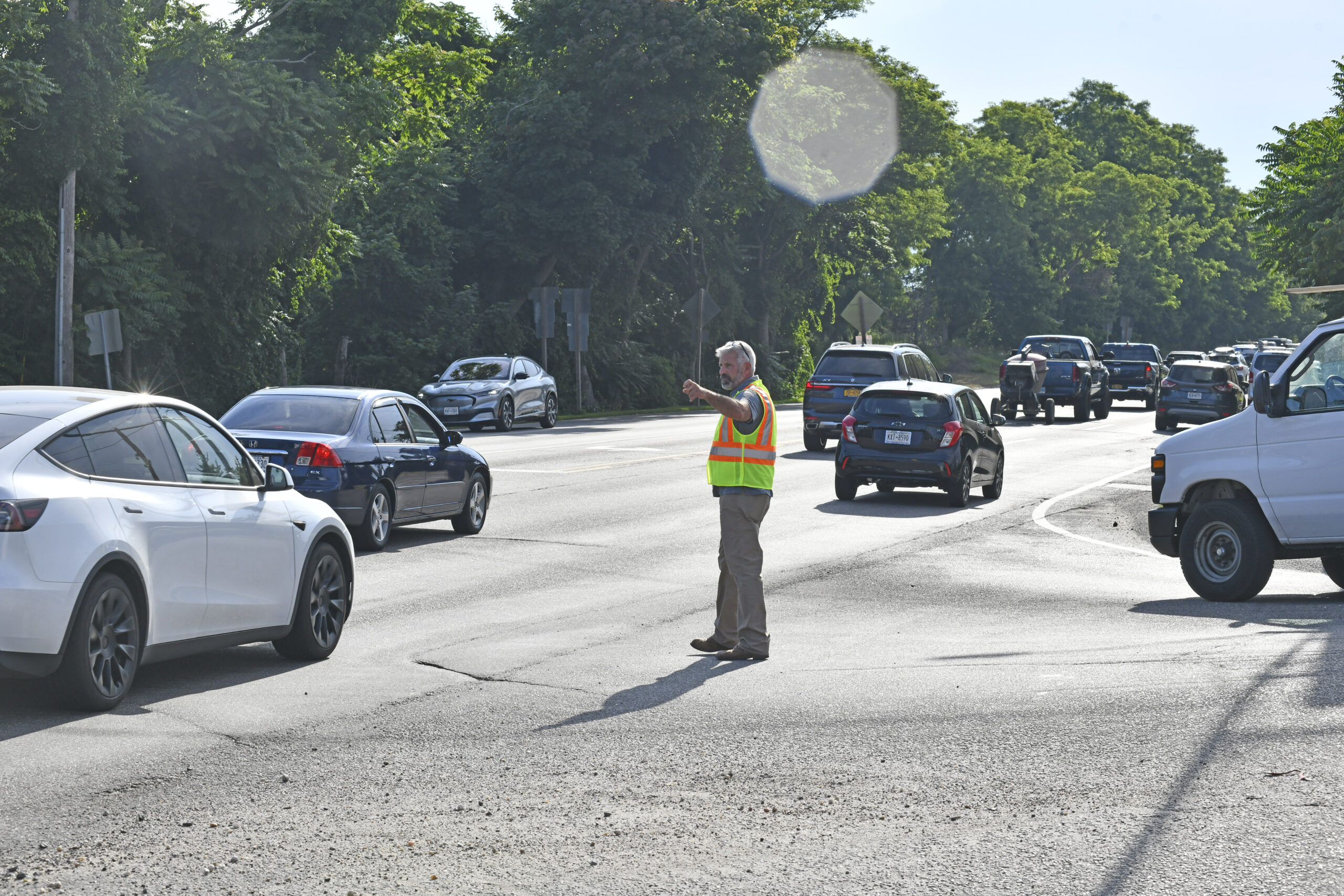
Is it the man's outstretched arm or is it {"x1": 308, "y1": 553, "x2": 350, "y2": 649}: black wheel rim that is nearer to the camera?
the man's outstretched arm

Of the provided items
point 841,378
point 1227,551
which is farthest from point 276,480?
point 841,378

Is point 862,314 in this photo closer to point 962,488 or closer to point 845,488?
point 845,488

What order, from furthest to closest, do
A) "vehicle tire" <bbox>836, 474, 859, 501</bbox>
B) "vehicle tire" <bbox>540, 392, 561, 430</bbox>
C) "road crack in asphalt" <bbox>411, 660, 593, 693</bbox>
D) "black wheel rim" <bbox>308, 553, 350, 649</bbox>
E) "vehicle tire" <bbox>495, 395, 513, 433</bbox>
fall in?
"vehicle tire" <bbox>540, 392, 561, 430</bbox> < "vehicle tire" <bbox>495, 395, 513, 433</bbox> < "vehicle tire" <bbox>836, 474, 859, 501</bbox> < "black wheel rim" <bbox>308, 553, 350, 649</bbox> < "road crack in asphalt" <bbox>411, 660, 593, 693</bbox>

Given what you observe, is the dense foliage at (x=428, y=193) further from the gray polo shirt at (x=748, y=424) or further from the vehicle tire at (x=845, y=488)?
the gray polo shirt at (x=748, y=424)

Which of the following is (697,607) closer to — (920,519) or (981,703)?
(981,703)

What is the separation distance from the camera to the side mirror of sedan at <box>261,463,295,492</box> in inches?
359

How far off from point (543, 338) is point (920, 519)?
2719 cm

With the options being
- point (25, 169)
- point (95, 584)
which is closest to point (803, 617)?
point (95, 584)

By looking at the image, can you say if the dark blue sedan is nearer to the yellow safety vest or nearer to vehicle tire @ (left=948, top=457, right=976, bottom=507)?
the yellow safety vest

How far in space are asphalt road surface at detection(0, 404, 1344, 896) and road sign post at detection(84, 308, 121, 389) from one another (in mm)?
18236

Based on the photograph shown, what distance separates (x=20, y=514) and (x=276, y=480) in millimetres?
2103

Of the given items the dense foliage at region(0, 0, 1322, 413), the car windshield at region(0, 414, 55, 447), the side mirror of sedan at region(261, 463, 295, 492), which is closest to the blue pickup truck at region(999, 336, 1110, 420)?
the dense foliage at region(0, 0, 1322, 413)

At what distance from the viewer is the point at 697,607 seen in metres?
12.0

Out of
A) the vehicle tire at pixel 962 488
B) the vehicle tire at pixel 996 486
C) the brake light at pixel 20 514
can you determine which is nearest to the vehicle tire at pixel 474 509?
the vehicle tire at pixel 962 488
